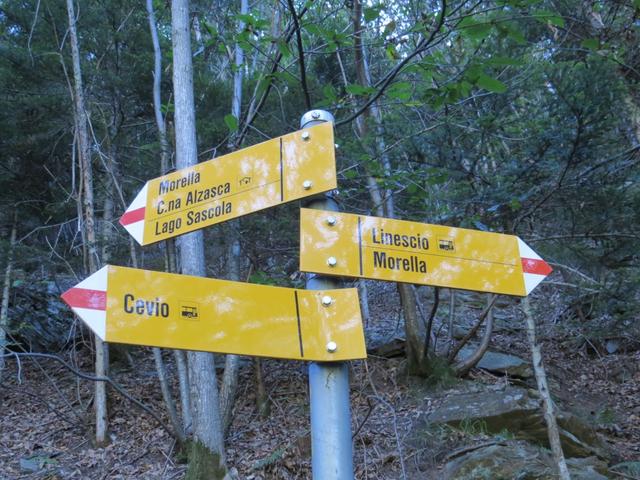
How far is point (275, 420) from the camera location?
24.3 feet

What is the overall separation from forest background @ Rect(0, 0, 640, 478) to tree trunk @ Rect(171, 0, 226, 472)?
24 cm

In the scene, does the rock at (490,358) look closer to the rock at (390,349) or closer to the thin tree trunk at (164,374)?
the rock at (390,349)

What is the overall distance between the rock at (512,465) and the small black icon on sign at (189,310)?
372cm

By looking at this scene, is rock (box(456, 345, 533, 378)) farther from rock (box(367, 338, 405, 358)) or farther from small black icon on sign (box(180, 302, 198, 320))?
small black icon on sign (box(180, 302, 198, 320))

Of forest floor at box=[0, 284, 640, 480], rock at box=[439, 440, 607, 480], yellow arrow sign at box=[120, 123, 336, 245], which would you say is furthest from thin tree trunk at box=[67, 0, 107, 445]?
yellow arrow sign at box=[120, 123, 336, 245]

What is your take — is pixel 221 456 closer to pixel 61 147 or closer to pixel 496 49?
pixel 496 49

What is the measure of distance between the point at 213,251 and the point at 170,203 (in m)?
→ 6.34

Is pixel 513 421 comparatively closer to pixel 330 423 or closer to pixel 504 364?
pixel 504 364

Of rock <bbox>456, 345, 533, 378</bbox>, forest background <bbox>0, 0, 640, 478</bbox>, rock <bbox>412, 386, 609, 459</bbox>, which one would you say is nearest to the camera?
forest background <bbox>0, 0, 640, 478</bbox>

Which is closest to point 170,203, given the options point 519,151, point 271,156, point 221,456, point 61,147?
point 271,156

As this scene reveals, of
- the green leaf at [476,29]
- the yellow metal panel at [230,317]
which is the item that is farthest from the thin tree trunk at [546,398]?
the yellow metal panel at [230,317]

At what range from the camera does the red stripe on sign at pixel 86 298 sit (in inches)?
73.6

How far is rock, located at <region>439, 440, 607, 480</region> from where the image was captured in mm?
4676

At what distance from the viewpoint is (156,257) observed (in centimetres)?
985
